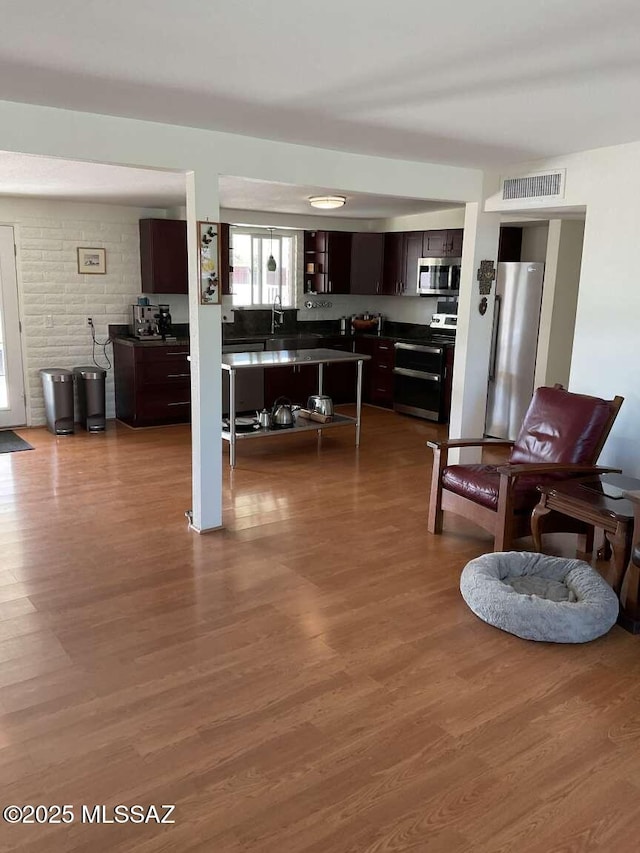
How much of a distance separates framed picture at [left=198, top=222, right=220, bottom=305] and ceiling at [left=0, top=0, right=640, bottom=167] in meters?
0.57

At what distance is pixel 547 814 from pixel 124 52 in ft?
9.69

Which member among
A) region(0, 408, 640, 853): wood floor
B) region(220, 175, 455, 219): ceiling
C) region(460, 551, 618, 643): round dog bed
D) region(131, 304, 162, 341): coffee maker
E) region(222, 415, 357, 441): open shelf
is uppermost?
region(220, 175, 455, 219): ceiling

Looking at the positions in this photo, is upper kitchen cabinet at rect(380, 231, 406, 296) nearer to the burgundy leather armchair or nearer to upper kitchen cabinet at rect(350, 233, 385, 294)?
upper kitchen cabinet at rect(350, 233, 385, 294)

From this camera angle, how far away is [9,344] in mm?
7039

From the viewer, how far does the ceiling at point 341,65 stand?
214cm

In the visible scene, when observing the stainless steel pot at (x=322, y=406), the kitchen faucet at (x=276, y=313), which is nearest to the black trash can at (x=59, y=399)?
the stainless steel pot at (x=322, y=406)

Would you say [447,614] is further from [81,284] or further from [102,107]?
[81,284]

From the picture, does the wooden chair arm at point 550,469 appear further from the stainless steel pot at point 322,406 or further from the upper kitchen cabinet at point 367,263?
the upper kitchen cabinet at point 367,263

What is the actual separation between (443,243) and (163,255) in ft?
10.1

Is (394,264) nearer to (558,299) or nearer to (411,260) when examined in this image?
(411,260)

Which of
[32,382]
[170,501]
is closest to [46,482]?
[170,501]

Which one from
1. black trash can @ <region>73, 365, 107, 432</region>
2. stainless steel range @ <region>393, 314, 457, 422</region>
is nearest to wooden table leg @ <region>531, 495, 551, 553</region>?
stainless steel range @ <region>393, 314, 457, 422</region>

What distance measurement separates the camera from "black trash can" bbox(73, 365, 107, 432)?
23.0ft

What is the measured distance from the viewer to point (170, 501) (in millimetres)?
4957
